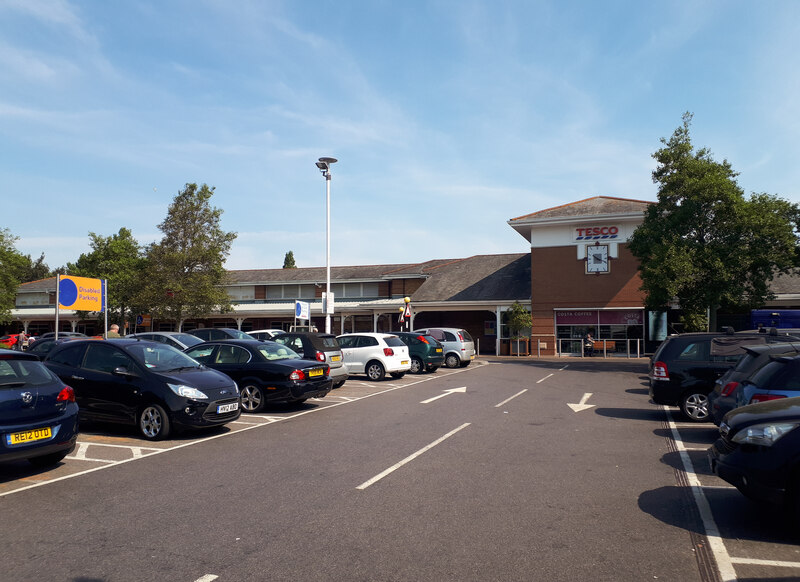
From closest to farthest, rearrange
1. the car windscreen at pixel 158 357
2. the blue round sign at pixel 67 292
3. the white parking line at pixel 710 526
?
the white parking line at pixel 710 526
the car windscreen at pixel 158 357
the blue round sign at pixel 67 292

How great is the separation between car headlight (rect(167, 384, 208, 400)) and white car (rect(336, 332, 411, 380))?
994 cm

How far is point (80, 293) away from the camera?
16859mm

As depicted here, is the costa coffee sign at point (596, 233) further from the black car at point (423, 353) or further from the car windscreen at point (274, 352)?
the car windscreen at point (274, 352)

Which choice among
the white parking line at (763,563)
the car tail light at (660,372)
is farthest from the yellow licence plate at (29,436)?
the car tail light at (660,372)

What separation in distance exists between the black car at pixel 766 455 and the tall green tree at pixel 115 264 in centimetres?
4407

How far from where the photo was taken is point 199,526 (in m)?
5.22

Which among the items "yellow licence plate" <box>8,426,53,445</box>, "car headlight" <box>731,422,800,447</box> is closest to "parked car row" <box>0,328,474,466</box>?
"yellow licence plate" <box>8,426,53,445</box>

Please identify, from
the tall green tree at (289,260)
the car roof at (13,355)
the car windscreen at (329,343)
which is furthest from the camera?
the tall green tree at (289,260)

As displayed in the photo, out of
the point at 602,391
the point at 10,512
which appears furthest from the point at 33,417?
the point at 602,391

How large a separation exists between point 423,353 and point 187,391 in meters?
13.5

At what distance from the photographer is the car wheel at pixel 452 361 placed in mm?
25348

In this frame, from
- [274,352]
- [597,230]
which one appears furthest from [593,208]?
[274,352]

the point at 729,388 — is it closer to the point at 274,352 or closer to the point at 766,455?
the point at 766,455

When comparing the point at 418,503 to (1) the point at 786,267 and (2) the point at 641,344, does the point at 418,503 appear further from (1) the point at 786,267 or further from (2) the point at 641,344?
(2) the point at 641,344
